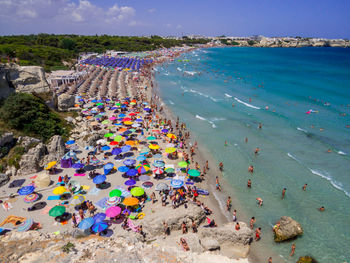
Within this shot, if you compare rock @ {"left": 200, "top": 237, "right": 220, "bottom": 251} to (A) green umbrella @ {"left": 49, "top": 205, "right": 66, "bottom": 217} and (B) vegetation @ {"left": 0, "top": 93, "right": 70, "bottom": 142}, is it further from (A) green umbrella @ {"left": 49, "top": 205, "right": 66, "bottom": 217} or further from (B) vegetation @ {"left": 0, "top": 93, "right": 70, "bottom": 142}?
(B) vegetation @ {"left": 0, "top": 93, "right": 70, "bottom": 142}

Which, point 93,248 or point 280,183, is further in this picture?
point 280,183

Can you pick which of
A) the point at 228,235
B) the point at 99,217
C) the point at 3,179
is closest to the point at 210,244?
the point at 228,235

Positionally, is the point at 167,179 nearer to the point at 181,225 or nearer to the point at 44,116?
the point at 181,225

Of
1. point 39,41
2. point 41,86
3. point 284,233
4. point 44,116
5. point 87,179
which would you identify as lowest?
point 284,233

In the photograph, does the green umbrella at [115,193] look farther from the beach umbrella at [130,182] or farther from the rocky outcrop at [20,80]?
the rocky outcrop at [20,80]

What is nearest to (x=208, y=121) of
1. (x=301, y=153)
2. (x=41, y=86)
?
(x=301, y=153)

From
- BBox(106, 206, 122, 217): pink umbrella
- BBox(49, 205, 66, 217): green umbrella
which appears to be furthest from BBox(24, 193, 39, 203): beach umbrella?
BBox(106, 206, 122, 217): pink umbrella
